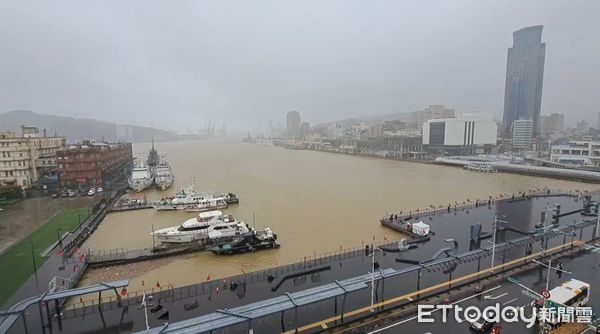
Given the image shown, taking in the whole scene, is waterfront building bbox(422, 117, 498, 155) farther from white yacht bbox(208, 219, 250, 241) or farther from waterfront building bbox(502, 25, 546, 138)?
waterfront building bbox(502, 25, 546, 138)

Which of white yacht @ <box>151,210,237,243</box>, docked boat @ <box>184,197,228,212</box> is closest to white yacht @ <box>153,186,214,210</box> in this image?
docked boat @ <box>184,197,228,212</box>

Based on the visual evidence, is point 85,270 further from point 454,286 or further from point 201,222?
point 454,286

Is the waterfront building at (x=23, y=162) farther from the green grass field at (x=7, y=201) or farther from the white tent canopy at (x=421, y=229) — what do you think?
the white tent canopy at (x=421, y=229)

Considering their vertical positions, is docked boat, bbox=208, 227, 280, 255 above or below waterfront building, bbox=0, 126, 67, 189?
below

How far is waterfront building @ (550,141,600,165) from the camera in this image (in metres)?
39.3

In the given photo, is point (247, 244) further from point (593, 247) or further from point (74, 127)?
point (74, 127)

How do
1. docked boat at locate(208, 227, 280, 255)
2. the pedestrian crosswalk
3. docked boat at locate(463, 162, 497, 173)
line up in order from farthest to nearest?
docked boat at locate(463, 162, 497, 173), docked boat at locate(208, 227, 280, 255), the pedestrian crosswalk

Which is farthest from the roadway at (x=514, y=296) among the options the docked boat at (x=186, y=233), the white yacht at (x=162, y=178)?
the white yacht at (x=162, y=178)

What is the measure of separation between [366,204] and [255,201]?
786 cm

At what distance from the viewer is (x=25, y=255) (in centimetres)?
1235

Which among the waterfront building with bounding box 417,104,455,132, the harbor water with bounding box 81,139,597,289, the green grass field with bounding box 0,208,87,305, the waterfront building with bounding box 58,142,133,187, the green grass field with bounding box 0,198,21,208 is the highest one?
the waterfront building with bounding box 417,104,455,132

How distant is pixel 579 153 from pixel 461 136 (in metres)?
21.3

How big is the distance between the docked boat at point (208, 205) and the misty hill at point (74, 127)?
461 ft

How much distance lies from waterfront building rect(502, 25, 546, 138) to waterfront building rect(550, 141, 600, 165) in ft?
330
